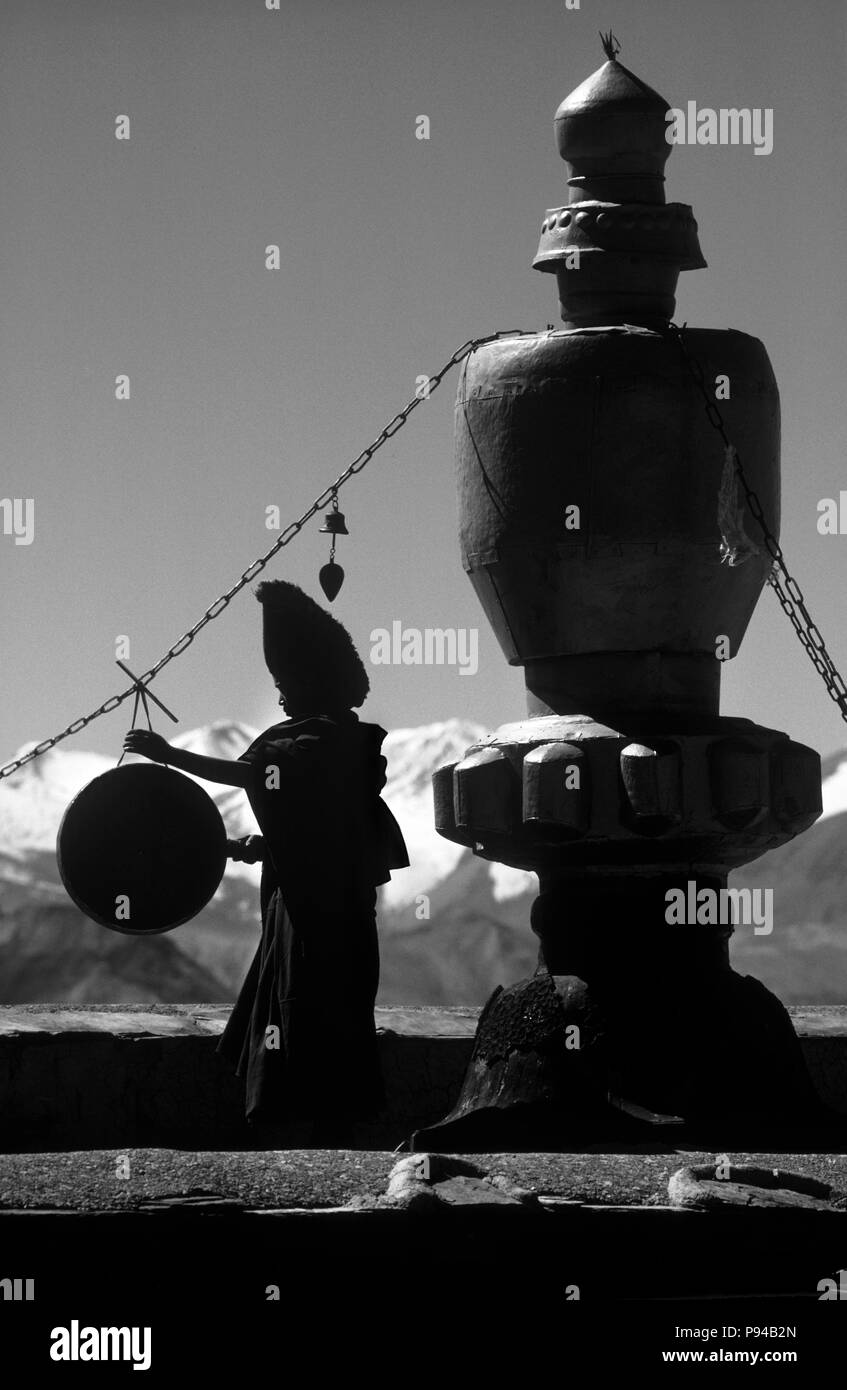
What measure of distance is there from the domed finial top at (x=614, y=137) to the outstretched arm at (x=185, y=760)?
1.80 metres

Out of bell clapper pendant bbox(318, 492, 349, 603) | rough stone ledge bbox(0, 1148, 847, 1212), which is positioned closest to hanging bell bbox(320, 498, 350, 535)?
bell clapper pendant bbox(318, 492, 349, 603)

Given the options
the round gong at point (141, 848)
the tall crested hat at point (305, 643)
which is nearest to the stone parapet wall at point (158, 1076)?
the round gong at point (141, 848)

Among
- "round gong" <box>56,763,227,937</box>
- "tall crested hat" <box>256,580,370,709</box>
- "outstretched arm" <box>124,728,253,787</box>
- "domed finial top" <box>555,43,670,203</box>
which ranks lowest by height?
"round gong" <box>56,763,227,937</box>

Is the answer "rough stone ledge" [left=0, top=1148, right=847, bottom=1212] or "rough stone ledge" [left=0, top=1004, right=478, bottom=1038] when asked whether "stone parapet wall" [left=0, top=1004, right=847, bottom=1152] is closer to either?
"rough stone ledge" [left=0, top=1004, right=478, bottom=1038]

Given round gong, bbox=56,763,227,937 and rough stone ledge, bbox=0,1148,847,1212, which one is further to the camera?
round gong, bbox=56,763,227,937

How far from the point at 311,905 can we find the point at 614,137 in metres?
2.23

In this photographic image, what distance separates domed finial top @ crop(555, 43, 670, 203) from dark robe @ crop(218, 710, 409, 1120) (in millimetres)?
1651

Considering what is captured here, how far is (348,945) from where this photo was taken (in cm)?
668

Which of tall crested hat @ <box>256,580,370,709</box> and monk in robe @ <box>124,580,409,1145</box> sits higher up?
tall crested hat @ <box>256,580,370,709</box>

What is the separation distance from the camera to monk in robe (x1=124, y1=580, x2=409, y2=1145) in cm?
661

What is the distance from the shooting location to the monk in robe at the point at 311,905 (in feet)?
21.7

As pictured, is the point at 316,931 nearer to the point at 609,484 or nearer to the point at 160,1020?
the point at 160,1020

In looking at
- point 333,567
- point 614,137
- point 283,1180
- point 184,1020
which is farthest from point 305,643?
point 283,1180

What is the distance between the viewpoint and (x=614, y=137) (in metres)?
6.61
